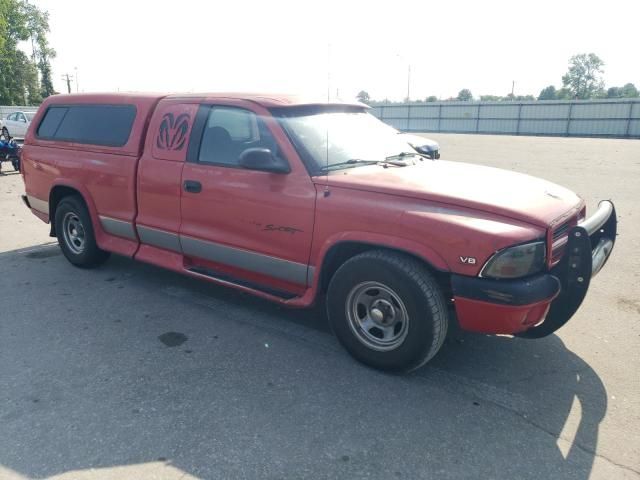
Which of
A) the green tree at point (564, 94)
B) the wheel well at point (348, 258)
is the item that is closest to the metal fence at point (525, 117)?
the wheel well at point (348, 258)

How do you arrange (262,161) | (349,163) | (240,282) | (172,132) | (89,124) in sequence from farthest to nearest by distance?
(89,124) < (172,132) < (240,282) < (349,163) < (262,161)

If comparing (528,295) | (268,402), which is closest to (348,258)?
(268,402)

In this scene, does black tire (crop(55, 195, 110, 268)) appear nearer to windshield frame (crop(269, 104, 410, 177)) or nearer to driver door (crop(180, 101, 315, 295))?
driver door (crop(180, 101, 315, 295))

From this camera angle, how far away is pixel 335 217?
3566mm

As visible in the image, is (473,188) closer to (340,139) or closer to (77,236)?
(340,139)

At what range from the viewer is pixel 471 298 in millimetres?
3092

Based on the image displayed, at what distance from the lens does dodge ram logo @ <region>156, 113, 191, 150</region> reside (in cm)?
450

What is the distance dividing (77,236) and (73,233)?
72 millimetres

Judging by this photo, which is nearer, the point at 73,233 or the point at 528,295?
the point at 528,295

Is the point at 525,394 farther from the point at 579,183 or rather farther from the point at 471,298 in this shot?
the point at 579,183

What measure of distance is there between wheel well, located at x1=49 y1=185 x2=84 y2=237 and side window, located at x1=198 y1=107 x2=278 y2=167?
79.9 inches

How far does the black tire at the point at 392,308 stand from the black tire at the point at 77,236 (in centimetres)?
311

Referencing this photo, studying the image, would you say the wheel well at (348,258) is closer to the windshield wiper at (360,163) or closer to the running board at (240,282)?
the running board at (240,282)

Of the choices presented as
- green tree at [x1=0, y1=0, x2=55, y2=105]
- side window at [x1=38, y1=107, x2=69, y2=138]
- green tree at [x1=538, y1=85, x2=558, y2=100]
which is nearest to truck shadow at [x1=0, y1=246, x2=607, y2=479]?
side window at [x1=38, y1=107, x2=69, y2=138]
